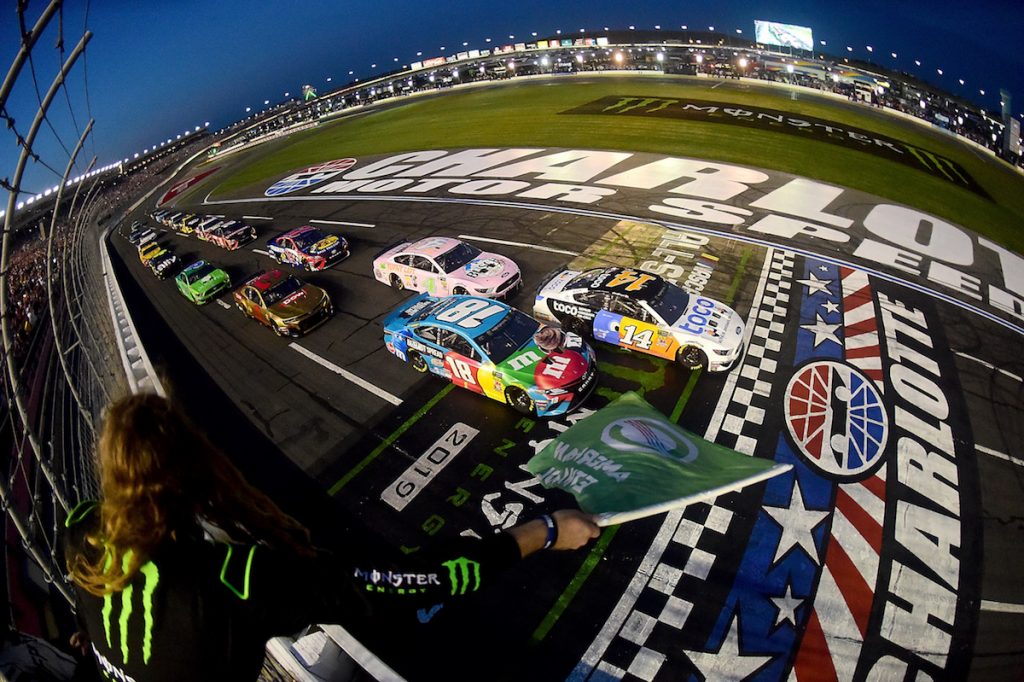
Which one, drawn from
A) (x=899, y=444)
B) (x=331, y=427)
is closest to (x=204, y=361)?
(x=331, y=427)

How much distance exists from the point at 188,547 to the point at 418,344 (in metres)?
10.6

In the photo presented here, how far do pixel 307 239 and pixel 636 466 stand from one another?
1917 centimetres

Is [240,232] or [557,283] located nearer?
[557,283]

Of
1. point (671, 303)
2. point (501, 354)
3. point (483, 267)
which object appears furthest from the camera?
point (483, 267)

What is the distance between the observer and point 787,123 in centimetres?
3234

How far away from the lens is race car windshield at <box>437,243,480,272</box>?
15922mm

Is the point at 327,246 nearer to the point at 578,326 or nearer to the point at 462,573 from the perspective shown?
the point at 578,326

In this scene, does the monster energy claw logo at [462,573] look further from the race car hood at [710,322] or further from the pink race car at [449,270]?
the pink race car at [449,270]

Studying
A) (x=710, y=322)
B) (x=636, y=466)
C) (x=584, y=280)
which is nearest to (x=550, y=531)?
(x=636, y=466)

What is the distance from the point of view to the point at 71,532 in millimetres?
2154

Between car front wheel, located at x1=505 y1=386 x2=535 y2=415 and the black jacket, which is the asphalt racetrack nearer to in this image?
car front wheel, located at x1=505 y1=386 x2=535 y2=415

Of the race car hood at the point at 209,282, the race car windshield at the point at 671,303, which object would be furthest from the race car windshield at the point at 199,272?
the race car windshield at the point at 671,303

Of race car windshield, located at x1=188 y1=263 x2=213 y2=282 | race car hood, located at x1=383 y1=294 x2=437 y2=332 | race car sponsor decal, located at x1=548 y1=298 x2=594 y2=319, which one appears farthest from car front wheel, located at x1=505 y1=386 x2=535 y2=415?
race car windshield, located at x1=188 y1=263 x2=213 y2=282

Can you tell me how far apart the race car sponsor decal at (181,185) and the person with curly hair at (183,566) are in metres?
56.6
